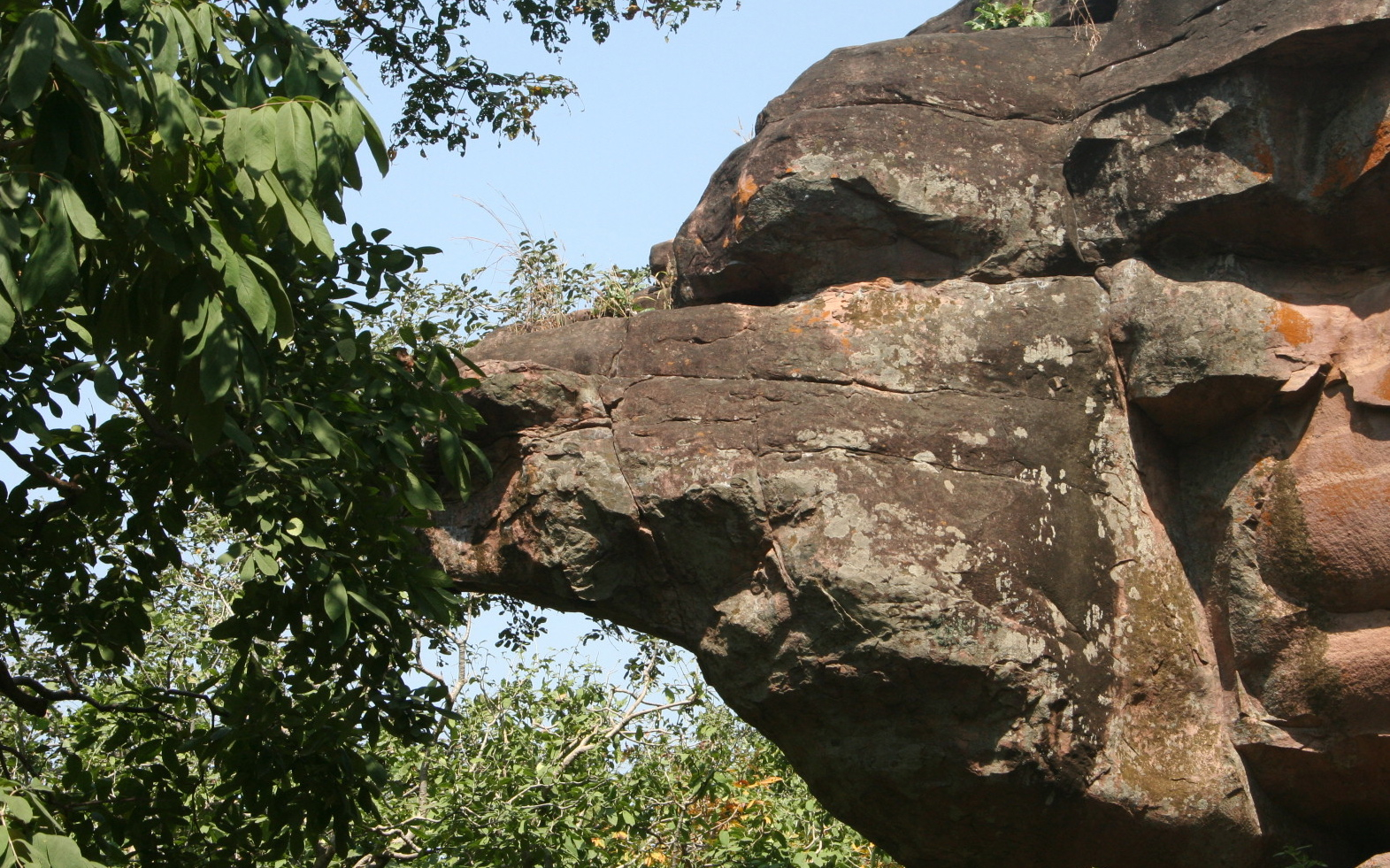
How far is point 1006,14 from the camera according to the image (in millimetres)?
7184

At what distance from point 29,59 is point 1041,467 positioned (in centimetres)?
397

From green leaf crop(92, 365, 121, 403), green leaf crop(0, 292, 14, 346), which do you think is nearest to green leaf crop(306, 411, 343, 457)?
green leaf crop(92, 365, 121, 403)

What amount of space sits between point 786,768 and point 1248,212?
16.0 feet

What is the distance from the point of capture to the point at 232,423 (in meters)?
3.49

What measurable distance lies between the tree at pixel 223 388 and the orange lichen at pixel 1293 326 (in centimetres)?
327

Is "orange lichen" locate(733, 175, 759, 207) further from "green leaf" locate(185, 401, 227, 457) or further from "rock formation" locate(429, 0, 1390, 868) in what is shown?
"green leaf" locate(185, 401, 227, 457)

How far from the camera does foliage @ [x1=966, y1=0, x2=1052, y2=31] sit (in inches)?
281

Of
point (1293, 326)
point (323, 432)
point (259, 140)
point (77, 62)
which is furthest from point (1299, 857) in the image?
point (77, 62)

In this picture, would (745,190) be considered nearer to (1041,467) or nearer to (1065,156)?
(1065,156)

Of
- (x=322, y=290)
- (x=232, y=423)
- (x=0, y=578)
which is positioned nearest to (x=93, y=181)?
(x=232, y=423)

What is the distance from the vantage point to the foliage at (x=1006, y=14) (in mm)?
7129

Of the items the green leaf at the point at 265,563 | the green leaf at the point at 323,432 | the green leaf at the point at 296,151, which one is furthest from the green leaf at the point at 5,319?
the green leaf at the point at 265,563

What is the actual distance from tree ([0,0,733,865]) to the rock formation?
3.63 ft

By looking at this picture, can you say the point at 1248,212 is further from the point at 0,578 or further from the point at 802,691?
the point at 0,578
